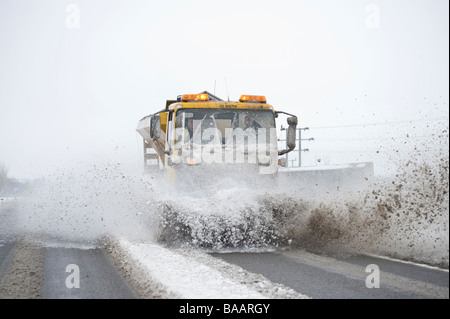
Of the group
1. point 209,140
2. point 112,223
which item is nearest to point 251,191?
point 209,140

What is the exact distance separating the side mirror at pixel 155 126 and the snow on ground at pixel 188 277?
2.68m

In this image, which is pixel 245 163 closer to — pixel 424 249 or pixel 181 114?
pixel 181 114

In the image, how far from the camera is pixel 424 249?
668 cm

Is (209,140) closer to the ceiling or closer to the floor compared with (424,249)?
closer to the ceiling

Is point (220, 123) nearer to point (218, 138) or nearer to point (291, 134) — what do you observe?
point (218, 138)

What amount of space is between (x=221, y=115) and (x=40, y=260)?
13.4 ft

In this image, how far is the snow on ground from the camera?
14.6 ft

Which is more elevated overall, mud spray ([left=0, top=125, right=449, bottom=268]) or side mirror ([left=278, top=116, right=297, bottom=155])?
side mirror ([left=278, top=116, right=297, bottom=155])

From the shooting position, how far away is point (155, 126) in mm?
9109

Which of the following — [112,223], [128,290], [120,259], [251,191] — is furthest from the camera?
[112,223]

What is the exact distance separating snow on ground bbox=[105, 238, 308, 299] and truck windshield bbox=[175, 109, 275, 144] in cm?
246

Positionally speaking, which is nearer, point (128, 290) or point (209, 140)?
point (128, 290)

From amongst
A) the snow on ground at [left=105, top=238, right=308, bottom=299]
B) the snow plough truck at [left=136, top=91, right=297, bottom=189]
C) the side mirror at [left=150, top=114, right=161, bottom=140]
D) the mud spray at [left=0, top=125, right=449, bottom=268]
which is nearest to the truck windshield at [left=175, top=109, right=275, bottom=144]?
the snow plough truck at [left=136, top=91, right=297, bottom=189]

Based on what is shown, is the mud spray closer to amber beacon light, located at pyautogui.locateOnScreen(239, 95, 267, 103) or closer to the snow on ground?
the snow on ground
